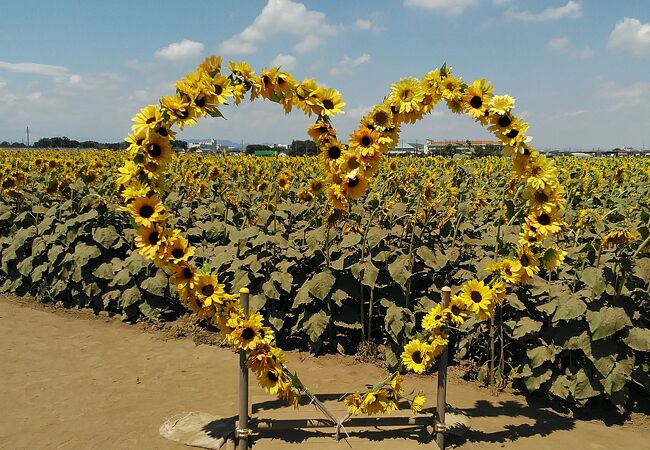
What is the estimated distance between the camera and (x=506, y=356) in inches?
229

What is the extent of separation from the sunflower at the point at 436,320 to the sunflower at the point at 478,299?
0.61ft

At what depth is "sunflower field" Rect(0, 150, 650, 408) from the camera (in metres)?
4.77

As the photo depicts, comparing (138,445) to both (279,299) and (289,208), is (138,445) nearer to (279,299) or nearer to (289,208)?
(279,299)

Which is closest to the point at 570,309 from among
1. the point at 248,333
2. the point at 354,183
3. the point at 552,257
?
the point at 552,257

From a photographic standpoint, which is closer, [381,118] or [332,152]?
[381,118]

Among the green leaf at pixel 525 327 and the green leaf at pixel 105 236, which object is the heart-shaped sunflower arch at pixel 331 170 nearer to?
the green leaf at pixel 525 327

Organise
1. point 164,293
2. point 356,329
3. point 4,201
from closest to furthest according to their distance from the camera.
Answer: point 356,329
point 164,293
point 4,201

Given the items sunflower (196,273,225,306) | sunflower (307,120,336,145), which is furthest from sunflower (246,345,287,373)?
sunflower (307,120,336,145)

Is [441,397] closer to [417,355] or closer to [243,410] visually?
[417,355]

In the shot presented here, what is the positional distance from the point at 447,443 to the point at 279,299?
269 cm

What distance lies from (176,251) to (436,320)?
196 centimetres

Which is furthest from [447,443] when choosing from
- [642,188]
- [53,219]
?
[642,188]

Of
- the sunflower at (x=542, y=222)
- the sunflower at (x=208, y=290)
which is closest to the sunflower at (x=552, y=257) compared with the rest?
the sunflower at (x=542, y=222)

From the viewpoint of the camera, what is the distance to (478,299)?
4.17 metres
